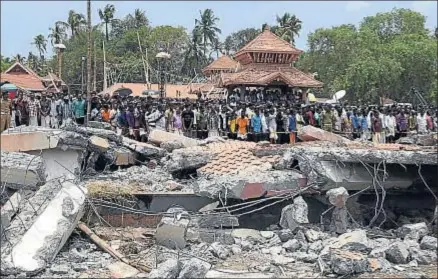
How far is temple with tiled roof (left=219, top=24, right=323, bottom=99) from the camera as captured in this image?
25312 mm

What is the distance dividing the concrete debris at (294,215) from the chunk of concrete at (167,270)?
2408 mm

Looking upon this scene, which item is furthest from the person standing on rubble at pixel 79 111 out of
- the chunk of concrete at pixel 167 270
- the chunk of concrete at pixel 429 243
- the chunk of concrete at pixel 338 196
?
the chunk of concrete at pixel 429 243

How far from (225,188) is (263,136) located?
23.9ft

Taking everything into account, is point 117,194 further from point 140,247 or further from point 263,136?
point 263,136

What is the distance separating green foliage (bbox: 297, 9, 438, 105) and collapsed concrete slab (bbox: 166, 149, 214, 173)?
30964 mm

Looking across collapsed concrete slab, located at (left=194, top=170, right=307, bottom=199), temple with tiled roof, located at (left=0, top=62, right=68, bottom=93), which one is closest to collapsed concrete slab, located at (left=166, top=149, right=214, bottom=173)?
collapsed concrete slab, located at (left=194, top=170, right=307, bottom=199)

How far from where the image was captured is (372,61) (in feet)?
134

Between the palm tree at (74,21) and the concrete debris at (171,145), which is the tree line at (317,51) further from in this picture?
the concrete debris at (171,145)

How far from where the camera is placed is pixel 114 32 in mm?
53156

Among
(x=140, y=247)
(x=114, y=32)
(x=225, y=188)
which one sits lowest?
(x=140, y=247)

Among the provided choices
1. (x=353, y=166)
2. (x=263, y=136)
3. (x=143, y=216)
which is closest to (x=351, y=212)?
(x=353, y=166)

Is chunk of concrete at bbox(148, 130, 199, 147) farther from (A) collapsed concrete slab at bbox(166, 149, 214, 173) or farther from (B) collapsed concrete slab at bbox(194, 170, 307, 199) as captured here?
(B) collapsed concrete slab at bbox(194, 170, 307, 199)

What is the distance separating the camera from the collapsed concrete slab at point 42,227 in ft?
23.6

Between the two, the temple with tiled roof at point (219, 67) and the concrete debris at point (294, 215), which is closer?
the concrete debris at point (294, 215)
